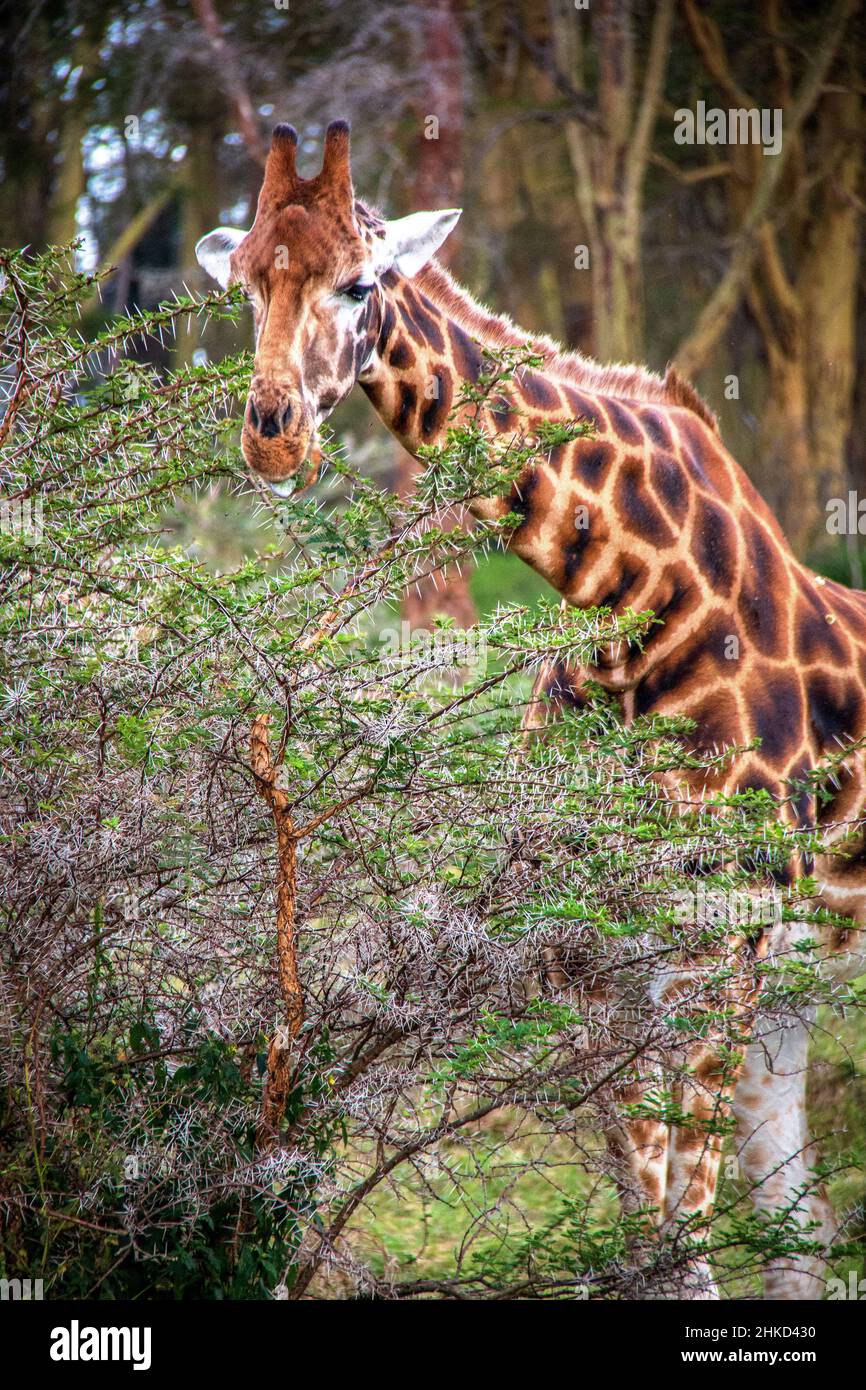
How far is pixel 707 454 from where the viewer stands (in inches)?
190

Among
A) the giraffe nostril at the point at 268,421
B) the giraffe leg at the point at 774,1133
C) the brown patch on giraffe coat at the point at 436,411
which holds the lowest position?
the giraffe leg at the point at 774,1133

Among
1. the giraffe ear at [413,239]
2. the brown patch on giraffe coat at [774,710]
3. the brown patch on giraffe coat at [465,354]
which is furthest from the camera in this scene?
the brown patch on giraffe coat at [774,710]

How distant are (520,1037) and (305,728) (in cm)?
91

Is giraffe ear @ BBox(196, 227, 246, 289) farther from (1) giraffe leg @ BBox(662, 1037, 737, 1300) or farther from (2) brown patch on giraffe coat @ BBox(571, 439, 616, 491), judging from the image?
(1) giraffe leg @ BBox(662, 1037, 737, 1300)

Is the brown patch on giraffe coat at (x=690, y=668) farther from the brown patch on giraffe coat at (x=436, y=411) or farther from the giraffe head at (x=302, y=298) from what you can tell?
the giraffe head at (x=302, y=298)

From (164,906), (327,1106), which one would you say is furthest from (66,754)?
(327,1106)

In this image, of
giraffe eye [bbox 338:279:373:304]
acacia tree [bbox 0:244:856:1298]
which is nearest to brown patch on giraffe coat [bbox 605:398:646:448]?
acacia tree [bbox 0:244:856:1298]

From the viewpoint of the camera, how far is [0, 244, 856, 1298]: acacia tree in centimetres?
366

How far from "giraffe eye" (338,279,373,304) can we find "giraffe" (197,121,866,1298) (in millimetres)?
11

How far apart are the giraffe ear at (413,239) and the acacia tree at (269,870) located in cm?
57

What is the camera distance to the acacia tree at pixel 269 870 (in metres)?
3.66

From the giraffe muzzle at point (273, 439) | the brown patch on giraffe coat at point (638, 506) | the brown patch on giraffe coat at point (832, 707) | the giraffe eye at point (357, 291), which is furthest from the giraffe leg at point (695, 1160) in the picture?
the giraffe eye at point (357, 291)

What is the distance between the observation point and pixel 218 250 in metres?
4.50
